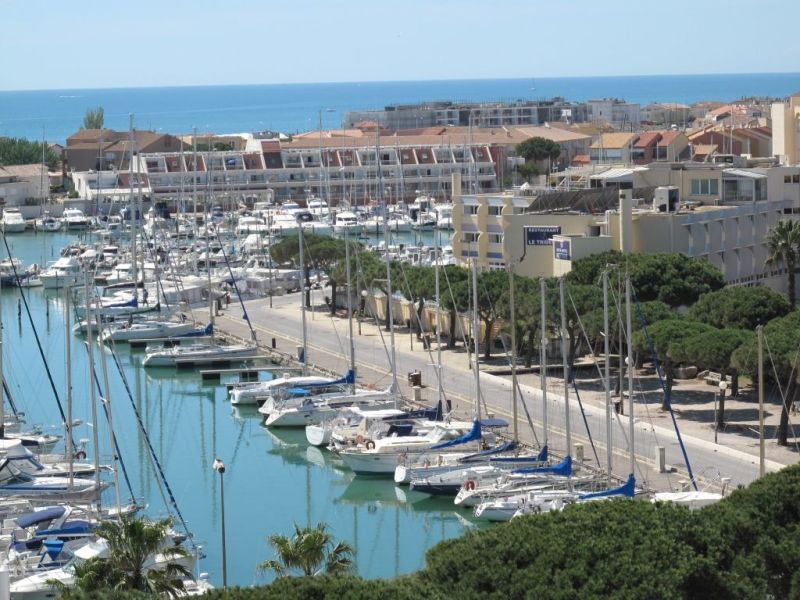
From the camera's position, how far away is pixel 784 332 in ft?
134

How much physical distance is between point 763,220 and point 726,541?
39608 mm

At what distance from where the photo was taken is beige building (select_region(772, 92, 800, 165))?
73062 mm

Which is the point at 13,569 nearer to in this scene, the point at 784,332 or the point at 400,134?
the point at 784,332

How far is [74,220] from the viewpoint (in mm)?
103062

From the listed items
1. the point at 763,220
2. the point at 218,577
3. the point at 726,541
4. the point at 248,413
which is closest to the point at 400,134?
the point at 763,220

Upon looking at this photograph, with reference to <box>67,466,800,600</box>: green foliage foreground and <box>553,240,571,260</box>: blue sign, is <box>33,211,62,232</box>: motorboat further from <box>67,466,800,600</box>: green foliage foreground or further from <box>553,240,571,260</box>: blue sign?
<box>67,466,800,600</box>: green foliage foreground

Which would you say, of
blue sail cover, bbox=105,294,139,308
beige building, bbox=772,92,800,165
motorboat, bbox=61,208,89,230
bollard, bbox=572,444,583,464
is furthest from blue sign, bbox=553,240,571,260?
motorboat, bbox=61,208,89,230

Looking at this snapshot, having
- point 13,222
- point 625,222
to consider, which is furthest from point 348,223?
point 625,222

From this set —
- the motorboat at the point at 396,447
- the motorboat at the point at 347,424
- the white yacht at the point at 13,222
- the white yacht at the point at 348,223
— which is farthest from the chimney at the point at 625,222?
the white yacht at the point at 13,222

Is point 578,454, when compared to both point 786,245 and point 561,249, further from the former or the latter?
point 786,245

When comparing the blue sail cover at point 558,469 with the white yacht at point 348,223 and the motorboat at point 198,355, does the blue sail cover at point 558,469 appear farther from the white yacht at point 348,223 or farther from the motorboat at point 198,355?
the white yacht at point 348,223

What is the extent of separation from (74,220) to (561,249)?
5426 cm

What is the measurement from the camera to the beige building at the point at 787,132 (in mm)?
73062

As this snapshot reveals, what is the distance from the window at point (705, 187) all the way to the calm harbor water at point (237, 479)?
20907 mm
